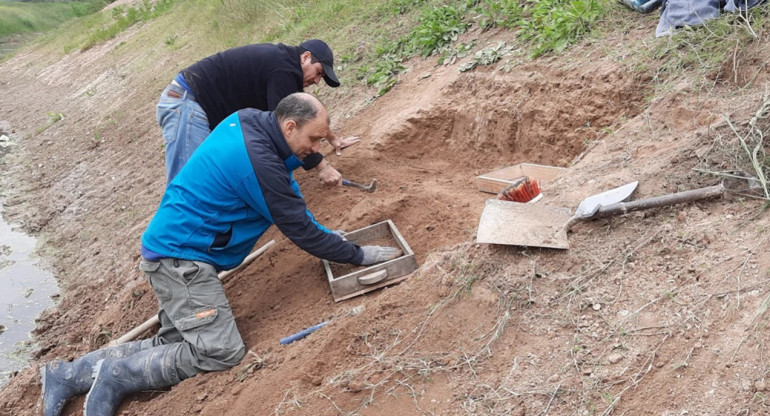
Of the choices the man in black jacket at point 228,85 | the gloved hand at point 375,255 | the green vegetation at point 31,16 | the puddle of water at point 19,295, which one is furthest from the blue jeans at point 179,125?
the green vegetation at point 31,16

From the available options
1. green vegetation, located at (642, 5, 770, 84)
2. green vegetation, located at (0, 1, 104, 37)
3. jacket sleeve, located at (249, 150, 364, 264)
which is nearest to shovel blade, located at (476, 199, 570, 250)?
jacket sleeve, located at (249, 150, 364, 264)

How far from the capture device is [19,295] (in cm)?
625

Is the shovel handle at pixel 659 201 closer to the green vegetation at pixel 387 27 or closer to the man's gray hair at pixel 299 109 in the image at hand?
the man's gray hair at pixel 299 109

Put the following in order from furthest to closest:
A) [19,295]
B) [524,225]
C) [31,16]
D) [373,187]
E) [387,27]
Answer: [31,16] → [387,27] → [19,295] → [373,187] → [524,225]

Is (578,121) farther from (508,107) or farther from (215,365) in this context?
(215,365)

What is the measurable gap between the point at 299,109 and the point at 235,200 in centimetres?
65

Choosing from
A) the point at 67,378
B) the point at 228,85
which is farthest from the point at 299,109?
the point at 67,378

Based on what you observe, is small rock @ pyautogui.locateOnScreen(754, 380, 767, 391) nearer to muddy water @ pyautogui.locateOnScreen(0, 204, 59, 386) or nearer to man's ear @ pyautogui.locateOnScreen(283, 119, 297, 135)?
man's ear @ pyautogui.locateOnScreen(283, 119, 297, 135)

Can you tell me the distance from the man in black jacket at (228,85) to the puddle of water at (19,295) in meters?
2.26

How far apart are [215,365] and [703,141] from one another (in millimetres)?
2956

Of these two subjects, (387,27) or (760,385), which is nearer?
(760,385)

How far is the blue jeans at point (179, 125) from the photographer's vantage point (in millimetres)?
4465

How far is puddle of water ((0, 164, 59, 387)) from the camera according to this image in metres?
5.17

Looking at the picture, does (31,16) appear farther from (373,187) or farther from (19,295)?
(373,187)
